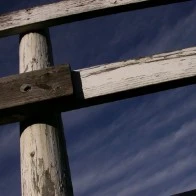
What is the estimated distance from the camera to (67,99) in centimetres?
143

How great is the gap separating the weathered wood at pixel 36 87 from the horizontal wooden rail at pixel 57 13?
0.47 meters

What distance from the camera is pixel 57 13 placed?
6.04ft

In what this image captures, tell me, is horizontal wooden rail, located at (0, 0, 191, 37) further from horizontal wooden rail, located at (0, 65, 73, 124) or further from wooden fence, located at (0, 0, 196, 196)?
horizontal wooden rail, located at (0, 65, 73, 124)

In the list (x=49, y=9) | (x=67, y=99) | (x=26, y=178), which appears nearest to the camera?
(x=26, y=178)

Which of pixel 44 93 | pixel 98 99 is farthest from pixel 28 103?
pixel 98 99

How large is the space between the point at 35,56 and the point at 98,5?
0.50 meters

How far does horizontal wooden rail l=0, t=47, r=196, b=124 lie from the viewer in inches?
55.3

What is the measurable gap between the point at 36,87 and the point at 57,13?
605mm

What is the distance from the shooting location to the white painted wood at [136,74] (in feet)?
4.88

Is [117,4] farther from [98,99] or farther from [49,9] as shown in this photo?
[98,99]

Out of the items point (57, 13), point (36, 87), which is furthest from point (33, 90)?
point (57, 13)

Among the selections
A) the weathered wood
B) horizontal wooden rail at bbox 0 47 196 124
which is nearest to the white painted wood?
horizontal wooden rail at bbox 0 47 196 124

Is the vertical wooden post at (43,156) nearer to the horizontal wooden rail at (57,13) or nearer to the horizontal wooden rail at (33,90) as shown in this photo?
the horizontal wooden rail at (33,90)

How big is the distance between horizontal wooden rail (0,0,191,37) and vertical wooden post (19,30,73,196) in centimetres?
31
